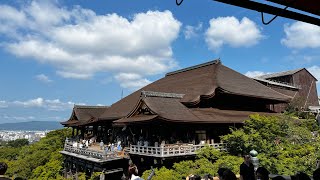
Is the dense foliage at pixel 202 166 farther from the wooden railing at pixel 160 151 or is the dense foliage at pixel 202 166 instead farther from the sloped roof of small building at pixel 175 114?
the sloped roof of small building at pixel 175 114

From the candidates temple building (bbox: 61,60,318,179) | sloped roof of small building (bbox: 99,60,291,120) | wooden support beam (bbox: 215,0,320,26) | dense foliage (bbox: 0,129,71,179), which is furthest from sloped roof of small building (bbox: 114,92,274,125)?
wooden support beam (bbox: 215,0,320,26)

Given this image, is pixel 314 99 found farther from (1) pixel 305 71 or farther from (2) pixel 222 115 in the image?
(2) pixel 222 115

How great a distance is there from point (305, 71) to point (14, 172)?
4582 centimetres

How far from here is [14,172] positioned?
37.3 m

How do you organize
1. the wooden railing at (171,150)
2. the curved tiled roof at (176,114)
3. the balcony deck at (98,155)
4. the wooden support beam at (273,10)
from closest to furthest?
the wooden support beam at (273,10), the wooden railing at (171,150), the curved tiled roof at (176,114), the balcony deck at (98,155)

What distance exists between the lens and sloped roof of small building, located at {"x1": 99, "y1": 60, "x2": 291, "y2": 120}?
2506 cm

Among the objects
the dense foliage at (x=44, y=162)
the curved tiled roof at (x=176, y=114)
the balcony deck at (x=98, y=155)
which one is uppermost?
the curved tiled roof at (x=176, y=114)

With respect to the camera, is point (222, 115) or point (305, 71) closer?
point (222, 115)

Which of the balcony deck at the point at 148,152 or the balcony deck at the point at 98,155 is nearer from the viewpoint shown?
the balcony deck at the point at 148,152

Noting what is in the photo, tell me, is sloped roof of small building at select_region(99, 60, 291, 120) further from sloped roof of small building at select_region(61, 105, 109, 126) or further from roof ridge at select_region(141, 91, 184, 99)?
sloped roof of small building at select_region(61, 105, 109, 126)

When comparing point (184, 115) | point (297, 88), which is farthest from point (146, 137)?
point (297, 88)

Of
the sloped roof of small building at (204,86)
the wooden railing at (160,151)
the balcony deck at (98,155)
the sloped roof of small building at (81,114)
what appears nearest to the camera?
the wooden railing at (160,151)

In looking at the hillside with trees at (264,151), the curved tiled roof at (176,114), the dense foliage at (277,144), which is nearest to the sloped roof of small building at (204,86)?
the curved tiled roof at (176,114)

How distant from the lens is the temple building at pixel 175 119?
20531 mm
